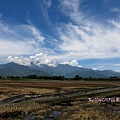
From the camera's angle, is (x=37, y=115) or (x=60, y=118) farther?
(x=37, y=115)

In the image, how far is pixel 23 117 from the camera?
24.5 meters

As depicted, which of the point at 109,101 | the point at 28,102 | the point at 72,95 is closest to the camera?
the point at 28,102

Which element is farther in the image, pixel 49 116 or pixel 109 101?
pixel 109 101

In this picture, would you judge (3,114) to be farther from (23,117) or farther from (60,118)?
(60,118)

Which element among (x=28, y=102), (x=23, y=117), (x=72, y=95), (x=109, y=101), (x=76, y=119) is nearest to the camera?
(x=76, y=119)

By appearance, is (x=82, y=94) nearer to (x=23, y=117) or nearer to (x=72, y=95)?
(x=72, y=95)

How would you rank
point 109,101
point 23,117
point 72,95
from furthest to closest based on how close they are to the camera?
1. point 72,95
2. point 109,101
3. point 23,117

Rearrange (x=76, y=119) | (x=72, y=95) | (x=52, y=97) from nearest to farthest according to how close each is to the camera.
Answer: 1. (x=76, y=119)
2. (x=52, y=97)
3. (x=72, y=95)

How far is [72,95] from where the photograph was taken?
4766cm

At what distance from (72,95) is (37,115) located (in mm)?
22368

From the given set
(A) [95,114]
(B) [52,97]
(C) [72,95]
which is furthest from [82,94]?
(A) [95,114]

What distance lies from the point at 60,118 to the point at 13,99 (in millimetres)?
15431

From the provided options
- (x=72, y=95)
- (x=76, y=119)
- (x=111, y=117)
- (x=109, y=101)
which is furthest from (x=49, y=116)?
(x=72, y=95)

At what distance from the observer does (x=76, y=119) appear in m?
22.8
